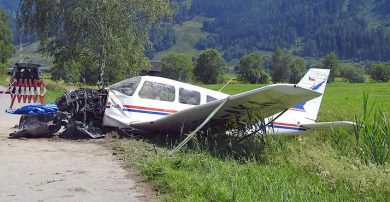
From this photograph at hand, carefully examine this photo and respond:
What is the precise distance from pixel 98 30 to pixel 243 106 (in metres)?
22.8

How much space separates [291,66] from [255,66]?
15.3 metres

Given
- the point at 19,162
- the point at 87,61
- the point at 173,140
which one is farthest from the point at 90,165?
the point at 87,61

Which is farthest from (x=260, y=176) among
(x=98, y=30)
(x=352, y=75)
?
(x=352, y=75)

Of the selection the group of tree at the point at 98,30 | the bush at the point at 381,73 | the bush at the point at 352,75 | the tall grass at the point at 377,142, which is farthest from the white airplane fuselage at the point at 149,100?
the bush at the point at 352,75

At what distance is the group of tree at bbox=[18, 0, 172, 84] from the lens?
30672 mm

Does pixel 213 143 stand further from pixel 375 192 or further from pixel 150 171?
pixel 375 192

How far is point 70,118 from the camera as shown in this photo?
10977 mm

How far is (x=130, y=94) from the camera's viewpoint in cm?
1134

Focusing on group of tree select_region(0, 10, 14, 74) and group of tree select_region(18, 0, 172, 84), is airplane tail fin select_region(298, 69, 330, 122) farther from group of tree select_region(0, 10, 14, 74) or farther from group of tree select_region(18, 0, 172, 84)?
group of tree select_region(0, 10, 14, 74)

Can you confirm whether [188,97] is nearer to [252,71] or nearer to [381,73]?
[252,71]

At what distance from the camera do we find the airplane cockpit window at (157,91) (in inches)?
450

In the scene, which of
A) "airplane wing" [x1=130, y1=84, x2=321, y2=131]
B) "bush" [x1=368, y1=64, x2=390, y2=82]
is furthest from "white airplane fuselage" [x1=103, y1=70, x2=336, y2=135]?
"bush" [x1=368, y1=64, x2=390, y2=82]

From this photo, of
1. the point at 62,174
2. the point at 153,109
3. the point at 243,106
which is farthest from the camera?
the point at 153,109

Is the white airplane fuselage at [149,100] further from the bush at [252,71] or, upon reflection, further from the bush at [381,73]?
the bush at [381,73]
